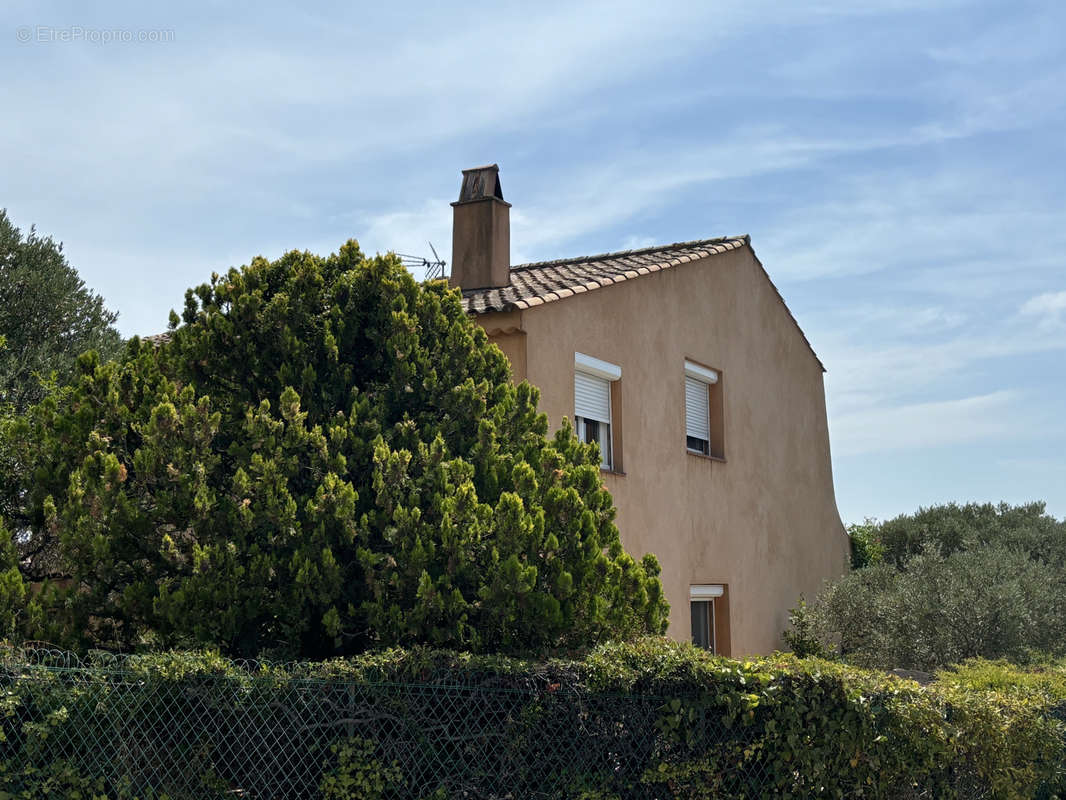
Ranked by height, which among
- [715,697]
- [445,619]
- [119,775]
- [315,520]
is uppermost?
[315,520]

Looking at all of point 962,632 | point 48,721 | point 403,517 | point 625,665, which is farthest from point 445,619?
point 962,632

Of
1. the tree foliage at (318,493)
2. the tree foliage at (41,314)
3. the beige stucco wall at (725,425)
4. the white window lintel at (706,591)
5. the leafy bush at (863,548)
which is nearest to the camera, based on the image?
the tree foliage at (318,493)

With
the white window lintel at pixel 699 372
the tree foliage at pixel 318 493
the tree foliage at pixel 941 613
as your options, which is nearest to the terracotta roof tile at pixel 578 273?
the white window lintel at pixel 699 372

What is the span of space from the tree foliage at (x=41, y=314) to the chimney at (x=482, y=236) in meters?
7.96

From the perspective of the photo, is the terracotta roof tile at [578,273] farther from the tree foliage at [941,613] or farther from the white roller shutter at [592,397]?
the tree foliage at [941,613]

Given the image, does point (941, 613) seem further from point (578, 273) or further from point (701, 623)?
point (578, 273)

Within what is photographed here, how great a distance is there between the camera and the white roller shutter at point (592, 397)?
13539mm

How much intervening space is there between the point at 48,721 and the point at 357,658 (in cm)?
205

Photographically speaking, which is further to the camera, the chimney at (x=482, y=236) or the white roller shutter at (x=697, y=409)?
the white roller shutter at (x=697, y=409)

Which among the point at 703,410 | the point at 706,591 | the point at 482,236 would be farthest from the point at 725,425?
the point at 482,236

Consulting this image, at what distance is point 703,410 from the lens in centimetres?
1666

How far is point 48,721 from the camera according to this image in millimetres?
7332

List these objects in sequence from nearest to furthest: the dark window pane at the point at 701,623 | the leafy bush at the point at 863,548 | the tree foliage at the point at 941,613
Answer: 1. the tree foliage at the point at 941,613
2. the dark window pane at the point at 701,623
3. the leafy bush at the point at 863,548

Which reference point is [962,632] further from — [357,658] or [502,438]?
[357,658]
